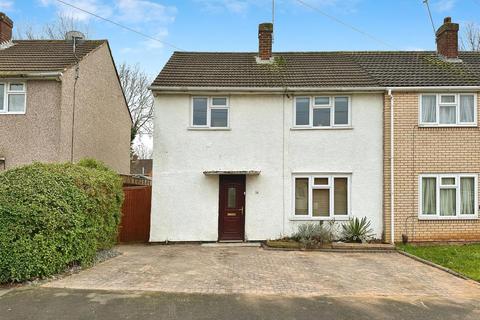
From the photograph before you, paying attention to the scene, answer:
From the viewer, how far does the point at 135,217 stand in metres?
13.9

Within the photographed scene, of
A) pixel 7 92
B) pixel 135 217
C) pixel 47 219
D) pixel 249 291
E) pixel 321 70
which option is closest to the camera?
pixel 249 291

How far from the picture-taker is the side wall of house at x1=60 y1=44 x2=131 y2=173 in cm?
1392

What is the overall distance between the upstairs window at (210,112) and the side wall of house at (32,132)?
184 inches

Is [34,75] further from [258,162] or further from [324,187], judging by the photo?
[324,187]

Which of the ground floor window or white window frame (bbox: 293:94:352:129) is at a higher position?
white window frame (bbox: 293:94:352:129)

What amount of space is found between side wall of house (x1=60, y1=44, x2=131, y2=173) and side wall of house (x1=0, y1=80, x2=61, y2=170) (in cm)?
31

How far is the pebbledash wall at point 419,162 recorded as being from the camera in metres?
12.4

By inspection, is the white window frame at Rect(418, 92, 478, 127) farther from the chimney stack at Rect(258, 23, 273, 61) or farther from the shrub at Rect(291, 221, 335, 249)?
the chimney stack at Rect(258, 23, 273, 61)

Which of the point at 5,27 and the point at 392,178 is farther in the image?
the point at 5,27

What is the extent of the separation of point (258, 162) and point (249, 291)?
627 cm

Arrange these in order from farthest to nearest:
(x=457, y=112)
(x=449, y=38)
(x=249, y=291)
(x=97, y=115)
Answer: (x=97, y=115), (x=449, y=38), (x=457, y=112), (x=249, y=291)

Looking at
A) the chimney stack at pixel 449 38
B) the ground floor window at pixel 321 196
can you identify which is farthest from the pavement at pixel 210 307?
the chimney stack at pixel 449 38

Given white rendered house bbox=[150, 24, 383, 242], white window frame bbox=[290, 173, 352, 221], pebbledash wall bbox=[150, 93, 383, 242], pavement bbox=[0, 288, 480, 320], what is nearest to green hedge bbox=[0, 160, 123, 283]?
pavement bbox=[0, 288, 480, 320]

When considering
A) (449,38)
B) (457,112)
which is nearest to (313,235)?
(457,112)
